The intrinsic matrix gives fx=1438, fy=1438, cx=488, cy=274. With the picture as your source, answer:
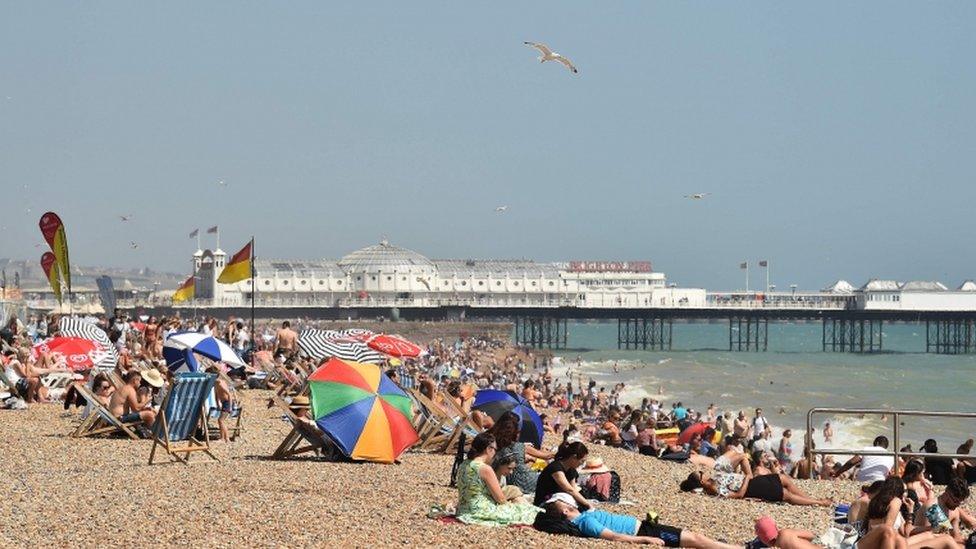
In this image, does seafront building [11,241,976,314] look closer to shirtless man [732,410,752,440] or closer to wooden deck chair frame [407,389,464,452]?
shirtless man [732,410,752,440]

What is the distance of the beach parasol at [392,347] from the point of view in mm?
17875

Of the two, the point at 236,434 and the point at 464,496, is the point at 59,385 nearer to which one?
the point at 236,434

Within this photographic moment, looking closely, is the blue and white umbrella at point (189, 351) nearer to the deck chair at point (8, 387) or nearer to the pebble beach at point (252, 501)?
the deck chair at point (8, 387)

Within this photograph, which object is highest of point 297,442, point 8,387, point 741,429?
point 8,387

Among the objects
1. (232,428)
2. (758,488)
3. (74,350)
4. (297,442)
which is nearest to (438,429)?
(297,442)

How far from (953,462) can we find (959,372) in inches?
2071

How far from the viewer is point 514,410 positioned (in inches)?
450

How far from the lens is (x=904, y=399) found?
40.9 meters

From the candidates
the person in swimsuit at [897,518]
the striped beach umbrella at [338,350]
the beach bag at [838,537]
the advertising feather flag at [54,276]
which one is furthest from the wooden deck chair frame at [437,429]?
the advertising feather flag at [54,276]

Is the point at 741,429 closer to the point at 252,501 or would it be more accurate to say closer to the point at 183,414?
the point at 183,414

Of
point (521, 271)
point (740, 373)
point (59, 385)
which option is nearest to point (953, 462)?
point (59, 385)

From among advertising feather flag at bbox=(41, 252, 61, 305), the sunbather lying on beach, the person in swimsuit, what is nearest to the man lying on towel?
the person in swimsuit

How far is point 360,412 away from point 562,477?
2.50 m

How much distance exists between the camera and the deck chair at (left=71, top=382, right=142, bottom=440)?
10.4 meters
